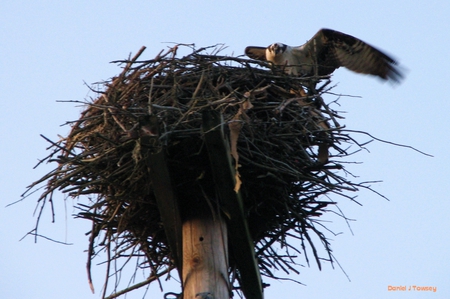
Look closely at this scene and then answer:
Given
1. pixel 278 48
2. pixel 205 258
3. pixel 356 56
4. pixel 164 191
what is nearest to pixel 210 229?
pixel 205 258

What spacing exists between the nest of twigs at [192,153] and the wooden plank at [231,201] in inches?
4.4

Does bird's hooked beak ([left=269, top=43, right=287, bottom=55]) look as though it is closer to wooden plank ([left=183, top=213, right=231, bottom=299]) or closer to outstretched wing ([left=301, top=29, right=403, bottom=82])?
outstretched wing ([left=301, top=29, right=403, bottom=82])

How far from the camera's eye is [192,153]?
3.64 meters

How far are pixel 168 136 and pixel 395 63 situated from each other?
10.7 feet

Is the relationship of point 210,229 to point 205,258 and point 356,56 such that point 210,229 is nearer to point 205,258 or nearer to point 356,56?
point 205,258

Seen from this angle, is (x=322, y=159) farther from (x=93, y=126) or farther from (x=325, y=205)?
(x=93, y=126)

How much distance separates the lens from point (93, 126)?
4262 millimetres

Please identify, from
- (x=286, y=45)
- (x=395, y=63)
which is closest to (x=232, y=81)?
(x=395, y=63)

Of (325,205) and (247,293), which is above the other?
(325,205)

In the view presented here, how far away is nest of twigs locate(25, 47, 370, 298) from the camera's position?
3.67 metres

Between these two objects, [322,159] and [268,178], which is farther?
[322,159]

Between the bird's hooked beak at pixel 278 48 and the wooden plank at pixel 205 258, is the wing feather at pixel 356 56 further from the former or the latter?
the wooden plank at pixel 205 258

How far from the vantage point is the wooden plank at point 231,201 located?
307cm

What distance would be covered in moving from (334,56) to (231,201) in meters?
3.64
